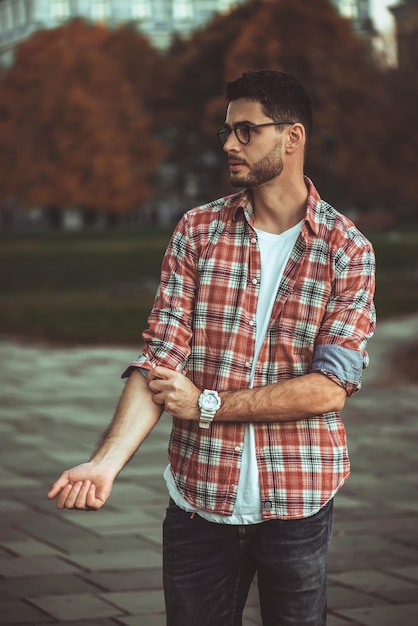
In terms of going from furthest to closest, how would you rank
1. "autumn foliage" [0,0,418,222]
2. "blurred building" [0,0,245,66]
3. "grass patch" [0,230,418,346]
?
1. "blurred building" [0,0,245,66]
2. "autumn foliage" [0,0,418,222]
3. "grass patch" [0,230,418,346]

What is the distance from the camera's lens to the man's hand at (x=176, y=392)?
10.2ft

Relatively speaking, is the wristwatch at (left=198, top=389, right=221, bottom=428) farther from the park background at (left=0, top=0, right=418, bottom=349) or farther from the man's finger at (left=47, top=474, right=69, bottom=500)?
the park background at (left=0, top=0, right=418, bottom=349)

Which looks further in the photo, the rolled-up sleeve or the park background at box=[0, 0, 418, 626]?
the park background at box=[0, 0, 418, 626]

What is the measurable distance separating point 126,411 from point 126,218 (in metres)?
85.8

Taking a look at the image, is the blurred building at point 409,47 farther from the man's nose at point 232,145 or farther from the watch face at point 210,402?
the watch face at point 210,402

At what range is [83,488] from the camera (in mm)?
3059

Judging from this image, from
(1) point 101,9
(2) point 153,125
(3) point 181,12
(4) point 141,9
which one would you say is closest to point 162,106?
(2) point 153,125

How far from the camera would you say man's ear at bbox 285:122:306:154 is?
10.5 ft

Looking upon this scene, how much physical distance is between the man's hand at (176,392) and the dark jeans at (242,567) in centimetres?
26

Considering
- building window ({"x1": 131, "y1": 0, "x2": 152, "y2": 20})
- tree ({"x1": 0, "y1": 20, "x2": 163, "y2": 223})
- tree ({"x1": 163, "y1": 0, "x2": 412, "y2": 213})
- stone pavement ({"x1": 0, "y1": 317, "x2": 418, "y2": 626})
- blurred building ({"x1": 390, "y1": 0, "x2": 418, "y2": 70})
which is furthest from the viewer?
building window ({"x1": 131, "y1": 0, "x2": 152, "y2": 20})

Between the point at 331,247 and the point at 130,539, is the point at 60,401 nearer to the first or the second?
the point at 130,539

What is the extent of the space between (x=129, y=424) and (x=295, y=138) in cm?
78

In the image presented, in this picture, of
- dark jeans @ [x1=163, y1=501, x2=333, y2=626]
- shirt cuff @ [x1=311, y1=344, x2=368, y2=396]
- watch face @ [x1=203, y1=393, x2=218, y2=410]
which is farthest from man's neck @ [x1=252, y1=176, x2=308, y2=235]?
dark jeans @ [x1=163, y1=501, x2=333, y2=626]

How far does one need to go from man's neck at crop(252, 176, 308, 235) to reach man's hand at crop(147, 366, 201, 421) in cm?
42
